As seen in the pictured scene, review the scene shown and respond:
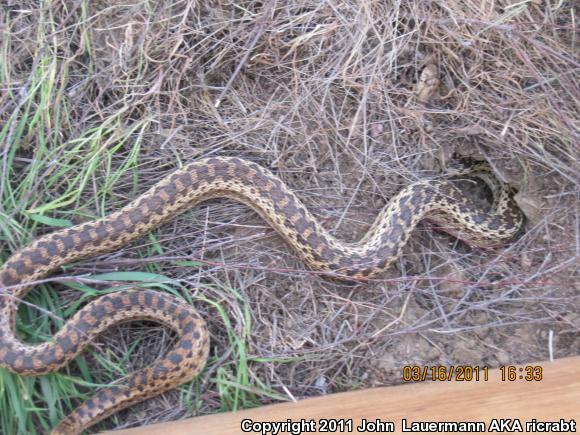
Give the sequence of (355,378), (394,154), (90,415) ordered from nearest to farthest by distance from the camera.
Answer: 1. (90,415)
2. (355,378)
3. (394,154)

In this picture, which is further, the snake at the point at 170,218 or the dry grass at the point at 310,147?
the dry grass at the point at 310,147

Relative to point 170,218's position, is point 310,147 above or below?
above

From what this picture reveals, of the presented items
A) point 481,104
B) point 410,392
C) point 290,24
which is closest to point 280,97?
point 290,24

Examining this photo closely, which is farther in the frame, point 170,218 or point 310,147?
point 310,147

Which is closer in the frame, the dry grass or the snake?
the snake

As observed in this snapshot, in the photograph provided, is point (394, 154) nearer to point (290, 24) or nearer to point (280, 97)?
point (280, 97)
